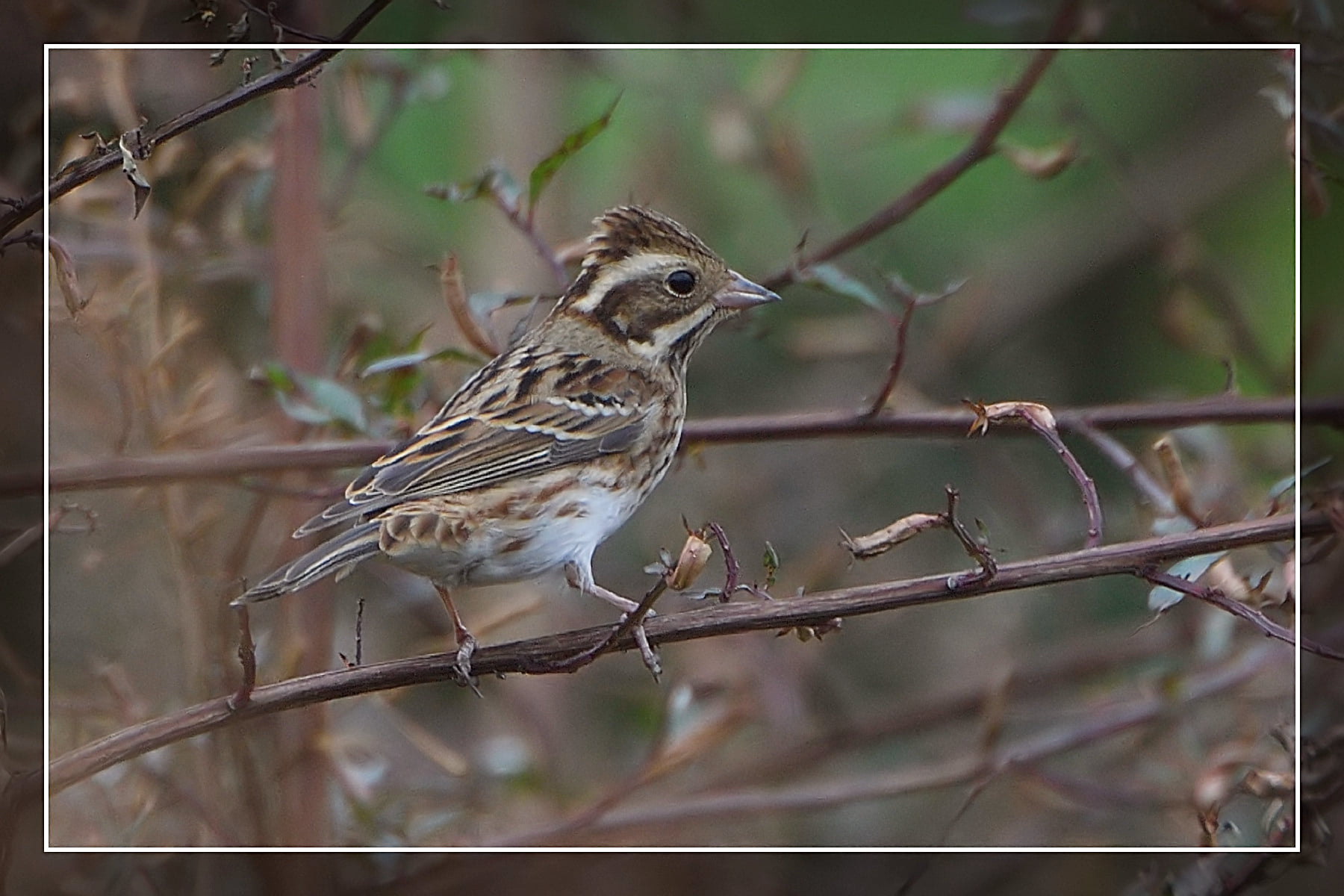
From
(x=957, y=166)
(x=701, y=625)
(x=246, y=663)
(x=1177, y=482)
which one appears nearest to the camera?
(x=246, y=663)

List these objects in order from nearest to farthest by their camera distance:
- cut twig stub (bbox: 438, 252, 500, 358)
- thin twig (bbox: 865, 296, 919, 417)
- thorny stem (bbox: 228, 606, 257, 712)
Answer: thorny stem (bbox: 228, 606, 257, 712) < thin twig (bbox: 865, 296, 919, 417) < cut twig stub (bbox: 438, 252, 500, 358)

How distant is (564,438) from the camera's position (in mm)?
2094

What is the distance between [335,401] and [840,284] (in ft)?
2.40

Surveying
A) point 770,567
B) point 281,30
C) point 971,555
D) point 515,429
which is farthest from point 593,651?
point 281,30

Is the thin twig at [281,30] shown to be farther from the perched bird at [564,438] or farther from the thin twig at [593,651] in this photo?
the thin twig at [593,651]

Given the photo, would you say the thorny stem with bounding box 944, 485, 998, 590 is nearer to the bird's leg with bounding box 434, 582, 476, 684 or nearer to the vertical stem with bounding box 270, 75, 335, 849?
the bird's leg with bounding box 434, 582, 476, 684

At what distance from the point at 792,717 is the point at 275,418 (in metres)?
0.88

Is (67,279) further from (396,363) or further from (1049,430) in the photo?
(1049,430)

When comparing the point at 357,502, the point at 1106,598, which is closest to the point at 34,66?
the point at 357,502

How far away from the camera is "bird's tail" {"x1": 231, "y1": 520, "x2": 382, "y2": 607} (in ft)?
5.97

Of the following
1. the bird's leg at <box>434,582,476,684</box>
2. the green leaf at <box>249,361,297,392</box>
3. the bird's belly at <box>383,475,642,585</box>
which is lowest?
the bird's leg at <box>434,582,476,684</box>

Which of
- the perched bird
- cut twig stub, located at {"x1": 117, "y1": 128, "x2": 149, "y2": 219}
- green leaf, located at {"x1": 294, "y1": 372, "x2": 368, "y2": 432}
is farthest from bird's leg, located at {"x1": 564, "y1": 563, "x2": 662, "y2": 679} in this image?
cut twig stub, located at {"x1": 117, "y1": 128, "x2": 149, "y2": 219}

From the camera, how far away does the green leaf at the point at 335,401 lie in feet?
7.06

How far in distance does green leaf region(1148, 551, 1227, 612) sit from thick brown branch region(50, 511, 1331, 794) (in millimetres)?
21
